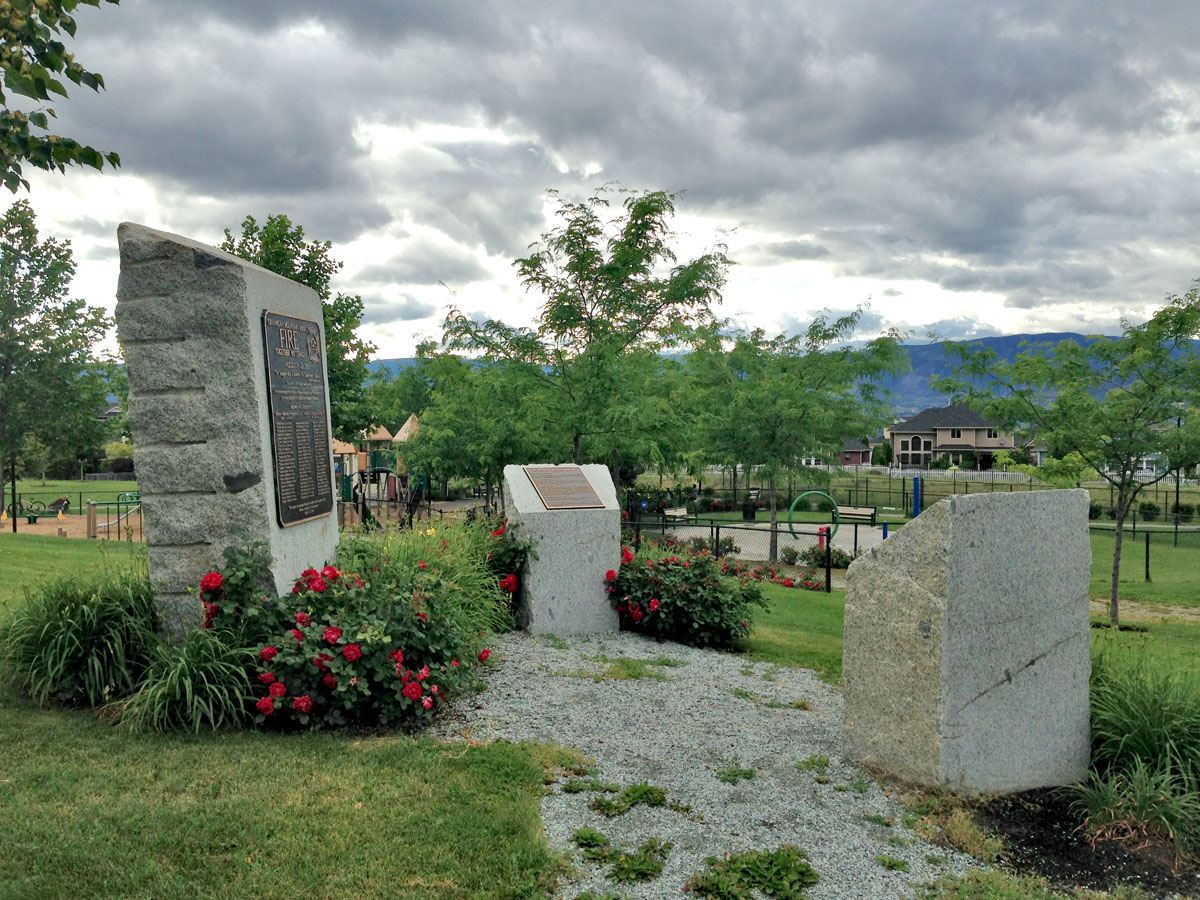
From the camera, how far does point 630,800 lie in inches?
162

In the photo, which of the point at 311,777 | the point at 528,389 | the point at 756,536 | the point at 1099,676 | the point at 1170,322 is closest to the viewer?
the point at 311,777

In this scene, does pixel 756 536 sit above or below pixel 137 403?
below

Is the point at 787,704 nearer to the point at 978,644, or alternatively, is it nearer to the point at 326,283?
the point at 978,644

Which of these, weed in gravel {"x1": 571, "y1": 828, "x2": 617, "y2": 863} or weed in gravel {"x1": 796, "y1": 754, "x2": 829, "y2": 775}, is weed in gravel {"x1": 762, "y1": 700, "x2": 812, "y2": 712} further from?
weed in gravel {"x1": 571, "y1": 828, "x2": 617, "y2": 863}

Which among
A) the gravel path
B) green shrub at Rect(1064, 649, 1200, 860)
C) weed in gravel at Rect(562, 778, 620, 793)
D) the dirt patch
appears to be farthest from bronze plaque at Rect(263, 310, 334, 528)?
the dirt patch

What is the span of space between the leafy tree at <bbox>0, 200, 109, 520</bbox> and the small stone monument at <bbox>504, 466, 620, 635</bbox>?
1760 cm

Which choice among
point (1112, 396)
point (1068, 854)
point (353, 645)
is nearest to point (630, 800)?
Answer: point (353, 645)

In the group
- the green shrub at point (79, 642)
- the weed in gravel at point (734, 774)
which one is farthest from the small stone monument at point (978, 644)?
the green shrub at point (79, 642)

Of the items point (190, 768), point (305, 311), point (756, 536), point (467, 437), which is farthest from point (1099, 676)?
point (756, 536)

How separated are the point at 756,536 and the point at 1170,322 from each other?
14.0 m

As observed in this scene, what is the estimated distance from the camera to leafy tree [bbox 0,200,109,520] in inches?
783

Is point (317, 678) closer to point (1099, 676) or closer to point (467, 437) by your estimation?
point (1099, 676)

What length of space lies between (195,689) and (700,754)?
3.13m

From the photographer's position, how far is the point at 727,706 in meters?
5.90
